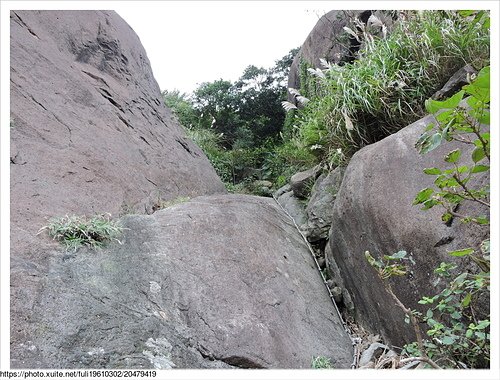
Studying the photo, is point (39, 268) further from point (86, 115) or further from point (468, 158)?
point (468, 158)

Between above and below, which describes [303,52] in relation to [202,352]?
above

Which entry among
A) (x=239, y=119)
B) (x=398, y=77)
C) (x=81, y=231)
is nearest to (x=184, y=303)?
(x=81, y=231)

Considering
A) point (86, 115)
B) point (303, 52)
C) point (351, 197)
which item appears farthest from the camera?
point (303, 52)

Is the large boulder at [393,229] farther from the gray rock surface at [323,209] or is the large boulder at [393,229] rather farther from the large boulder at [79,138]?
the large boulder at [79,138]

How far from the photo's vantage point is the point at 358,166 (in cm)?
318

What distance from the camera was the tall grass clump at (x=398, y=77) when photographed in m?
3.46

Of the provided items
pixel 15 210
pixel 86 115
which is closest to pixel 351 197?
pixel 15 210

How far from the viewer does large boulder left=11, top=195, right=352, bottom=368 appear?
6.15 ft

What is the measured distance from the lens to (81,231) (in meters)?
2.48

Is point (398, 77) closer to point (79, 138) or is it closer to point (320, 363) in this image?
point (320, 363)

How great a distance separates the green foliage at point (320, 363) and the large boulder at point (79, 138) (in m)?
1.60

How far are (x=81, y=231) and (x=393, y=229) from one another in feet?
6.56

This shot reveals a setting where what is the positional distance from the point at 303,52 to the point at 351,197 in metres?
5.87

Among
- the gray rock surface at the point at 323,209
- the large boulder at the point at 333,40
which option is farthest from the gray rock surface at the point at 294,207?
the large boulder at the point at 333,40
